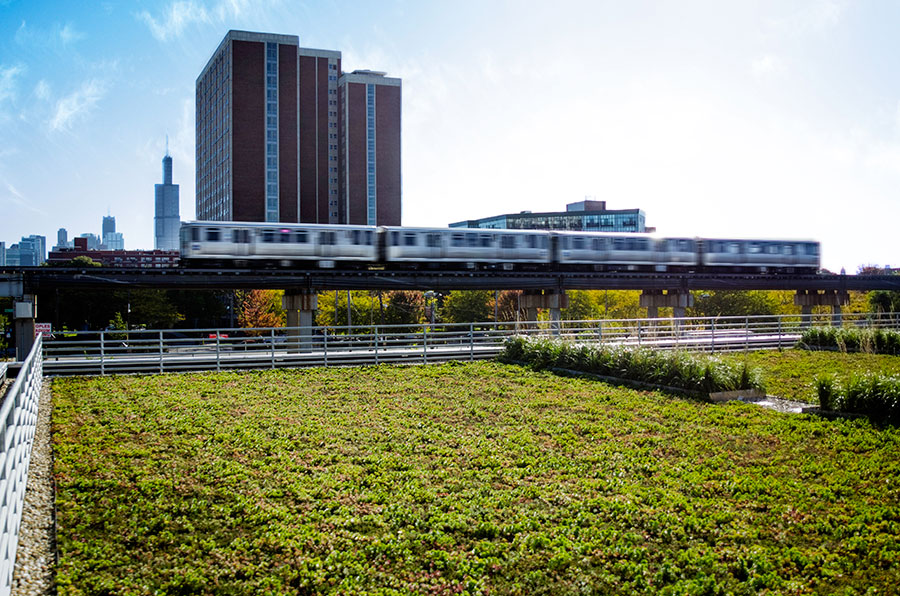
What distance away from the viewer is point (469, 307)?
58.8 metres

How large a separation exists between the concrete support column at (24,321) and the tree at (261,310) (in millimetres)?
27689

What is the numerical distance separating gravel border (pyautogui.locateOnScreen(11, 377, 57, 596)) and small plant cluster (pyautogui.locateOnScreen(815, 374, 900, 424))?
36.8 ft

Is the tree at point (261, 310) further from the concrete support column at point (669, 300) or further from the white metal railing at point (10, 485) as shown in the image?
the white metal railing at point (10, 485)

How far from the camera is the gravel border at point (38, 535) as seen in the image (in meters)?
5.28

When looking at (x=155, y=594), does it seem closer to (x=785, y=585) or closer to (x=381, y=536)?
(x=381, y=536)

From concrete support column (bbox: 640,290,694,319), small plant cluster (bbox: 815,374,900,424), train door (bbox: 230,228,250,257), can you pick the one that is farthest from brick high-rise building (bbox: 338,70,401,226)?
small plant cluster (bbox: 815,374,900,424)

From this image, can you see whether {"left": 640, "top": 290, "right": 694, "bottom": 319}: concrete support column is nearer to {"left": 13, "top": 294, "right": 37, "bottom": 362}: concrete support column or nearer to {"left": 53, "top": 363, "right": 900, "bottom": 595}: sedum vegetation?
{"left": 53, "top": 363, "right": 900, "bottom": 595}: sedum vegetation

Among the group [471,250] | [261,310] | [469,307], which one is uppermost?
[471,250]

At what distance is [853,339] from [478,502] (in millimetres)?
19821

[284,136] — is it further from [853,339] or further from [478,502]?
[478,502]

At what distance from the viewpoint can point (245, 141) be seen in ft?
298

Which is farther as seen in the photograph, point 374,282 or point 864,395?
point 374,282

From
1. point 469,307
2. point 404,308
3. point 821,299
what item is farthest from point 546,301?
point 821,299

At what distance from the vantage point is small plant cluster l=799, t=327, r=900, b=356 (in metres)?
20.9
